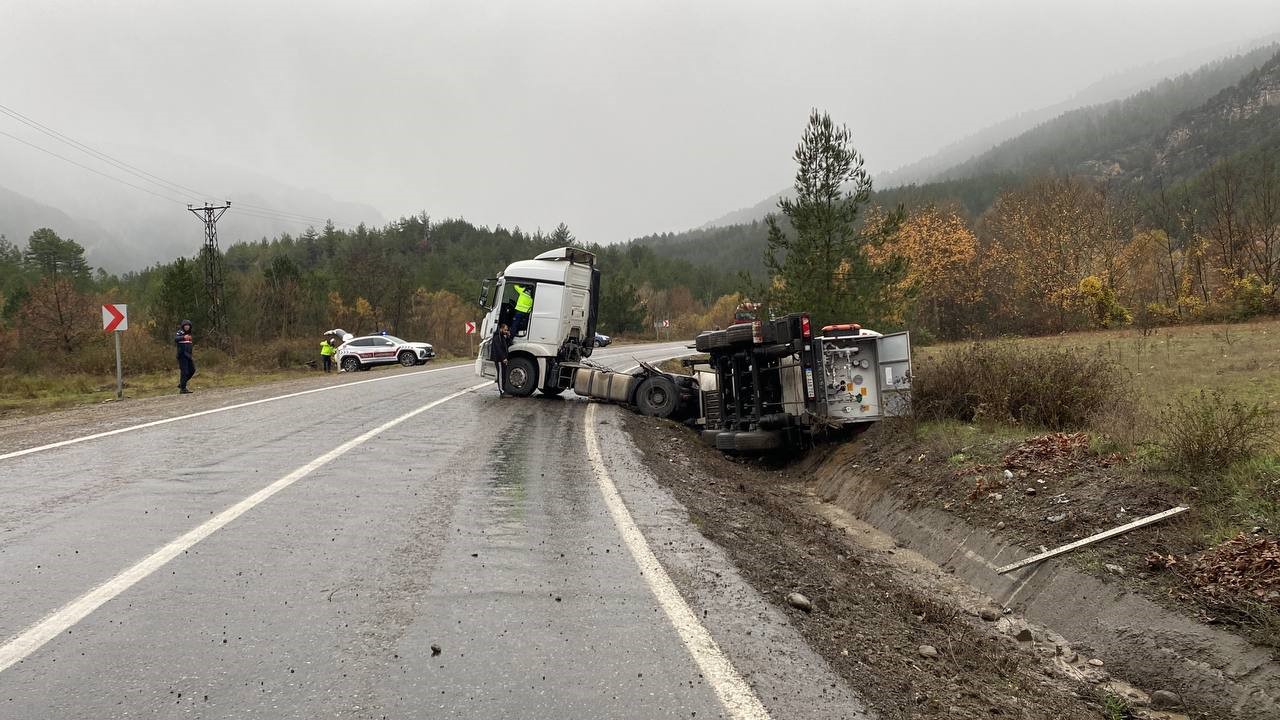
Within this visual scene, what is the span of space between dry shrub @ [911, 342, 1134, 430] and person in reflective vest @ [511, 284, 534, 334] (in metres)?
8.37

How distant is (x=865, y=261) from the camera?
18.5 metres

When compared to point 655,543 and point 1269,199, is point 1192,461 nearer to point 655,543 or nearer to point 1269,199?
point 655,543

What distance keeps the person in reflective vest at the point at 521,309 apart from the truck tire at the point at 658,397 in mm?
3165

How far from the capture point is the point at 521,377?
627 inches

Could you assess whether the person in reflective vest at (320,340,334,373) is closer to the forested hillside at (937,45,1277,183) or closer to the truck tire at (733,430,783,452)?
the truck tire at (733,430,783,452)

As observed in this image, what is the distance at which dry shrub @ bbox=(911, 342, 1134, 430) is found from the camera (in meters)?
8.49

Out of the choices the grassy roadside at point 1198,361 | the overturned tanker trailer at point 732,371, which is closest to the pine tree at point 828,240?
the grassy roadside at point 1198,361

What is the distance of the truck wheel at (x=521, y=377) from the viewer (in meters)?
15.9

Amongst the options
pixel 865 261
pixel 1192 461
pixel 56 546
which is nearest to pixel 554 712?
pixel 56 546

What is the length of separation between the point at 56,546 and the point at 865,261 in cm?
1703

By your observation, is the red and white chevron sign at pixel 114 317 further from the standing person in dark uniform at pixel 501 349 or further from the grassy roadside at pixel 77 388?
the standing person in dark uniform at pixel 501 349

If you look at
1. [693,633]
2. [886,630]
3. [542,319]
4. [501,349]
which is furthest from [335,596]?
[542,319]

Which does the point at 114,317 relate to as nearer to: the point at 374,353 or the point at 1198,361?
the point at 374,353

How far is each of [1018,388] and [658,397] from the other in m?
6.84
